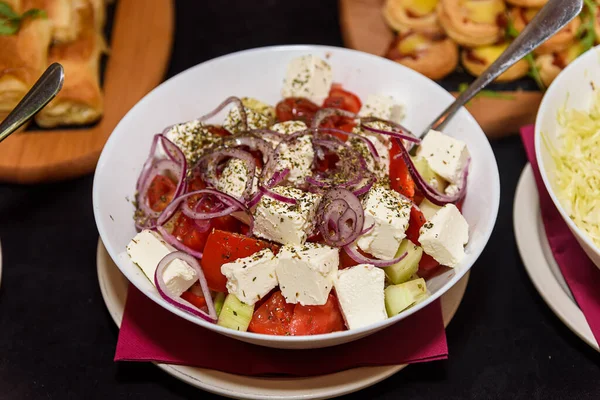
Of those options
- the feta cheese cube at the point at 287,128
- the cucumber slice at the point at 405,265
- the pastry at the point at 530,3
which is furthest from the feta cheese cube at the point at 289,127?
the pastry at the point at 530,3

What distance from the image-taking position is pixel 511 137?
118 inches

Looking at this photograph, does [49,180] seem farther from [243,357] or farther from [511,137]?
[511,137]

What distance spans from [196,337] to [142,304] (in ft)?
0.77

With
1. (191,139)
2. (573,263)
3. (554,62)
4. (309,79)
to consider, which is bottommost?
(573,263)

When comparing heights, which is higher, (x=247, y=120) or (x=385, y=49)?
(x=247, y=120)

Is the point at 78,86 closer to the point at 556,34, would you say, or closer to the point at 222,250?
the point at 222,250

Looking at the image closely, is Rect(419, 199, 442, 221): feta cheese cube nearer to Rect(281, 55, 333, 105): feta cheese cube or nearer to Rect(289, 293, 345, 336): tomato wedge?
Rect(289, 293, 345, 336): tomato wedge

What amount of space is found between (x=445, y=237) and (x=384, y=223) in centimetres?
20

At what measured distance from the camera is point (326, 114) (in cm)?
236

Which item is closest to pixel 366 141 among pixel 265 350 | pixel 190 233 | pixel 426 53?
pixel 190 233

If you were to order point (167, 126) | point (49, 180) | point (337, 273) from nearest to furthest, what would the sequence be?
point (337, 273), point (167, 126), point (49, 180)

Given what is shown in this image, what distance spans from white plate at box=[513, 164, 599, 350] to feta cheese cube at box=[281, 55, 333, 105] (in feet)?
3.04

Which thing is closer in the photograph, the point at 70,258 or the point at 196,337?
the point at 196,337

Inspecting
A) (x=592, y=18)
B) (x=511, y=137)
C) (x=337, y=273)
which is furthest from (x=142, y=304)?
(x=592, y=18)
